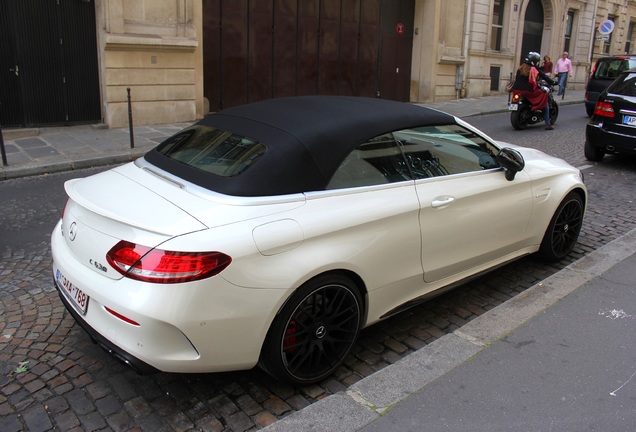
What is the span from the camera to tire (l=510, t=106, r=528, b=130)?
1314cm

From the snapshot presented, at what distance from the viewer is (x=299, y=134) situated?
3330 millimetres

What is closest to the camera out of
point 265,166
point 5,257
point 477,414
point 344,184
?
point 477,414

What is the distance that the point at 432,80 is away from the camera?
19062mm

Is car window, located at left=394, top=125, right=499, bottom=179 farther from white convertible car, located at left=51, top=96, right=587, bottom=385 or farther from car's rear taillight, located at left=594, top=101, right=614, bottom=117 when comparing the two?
car's rear taillight, located at left=594, top=101, right=614, bottom=117

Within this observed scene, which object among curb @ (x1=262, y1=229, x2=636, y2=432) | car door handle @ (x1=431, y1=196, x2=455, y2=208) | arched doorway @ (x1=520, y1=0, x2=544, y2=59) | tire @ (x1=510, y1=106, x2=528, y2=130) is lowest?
curb @ (x1=262, y1=229, x2=636, y2=432)

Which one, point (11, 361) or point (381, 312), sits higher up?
point (381, 312)

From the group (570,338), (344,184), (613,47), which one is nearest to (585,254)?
(570,338)

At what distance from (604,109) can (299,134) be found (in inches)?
299

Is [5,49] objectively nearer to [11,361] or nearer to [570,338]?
[11,361]

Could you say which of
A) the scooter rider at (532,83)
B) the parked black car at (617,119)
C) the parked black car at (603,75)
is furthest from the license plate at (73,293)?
the parked black car at (603,75)

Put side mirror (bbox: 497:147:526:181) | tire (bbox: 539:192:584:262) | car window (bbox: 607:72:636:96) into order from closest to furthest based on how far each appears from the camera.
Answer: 1. side mirror (bbox: 497:147:526:181)
2. tire (bbox: 539:192:584:262)
3. car window (bbox: 607:72:636:96)

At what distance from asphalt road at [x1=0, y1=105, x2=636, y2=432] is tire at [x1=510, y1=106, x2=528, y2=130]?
26.4 ft

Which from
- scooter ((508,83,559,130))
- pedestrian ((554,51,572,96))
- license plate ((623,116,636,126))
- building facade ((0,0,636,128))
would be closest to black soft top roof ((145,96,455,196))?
license plate ((623,116,636,126))

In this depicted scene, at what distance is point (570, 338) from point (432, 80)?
16549 mm
